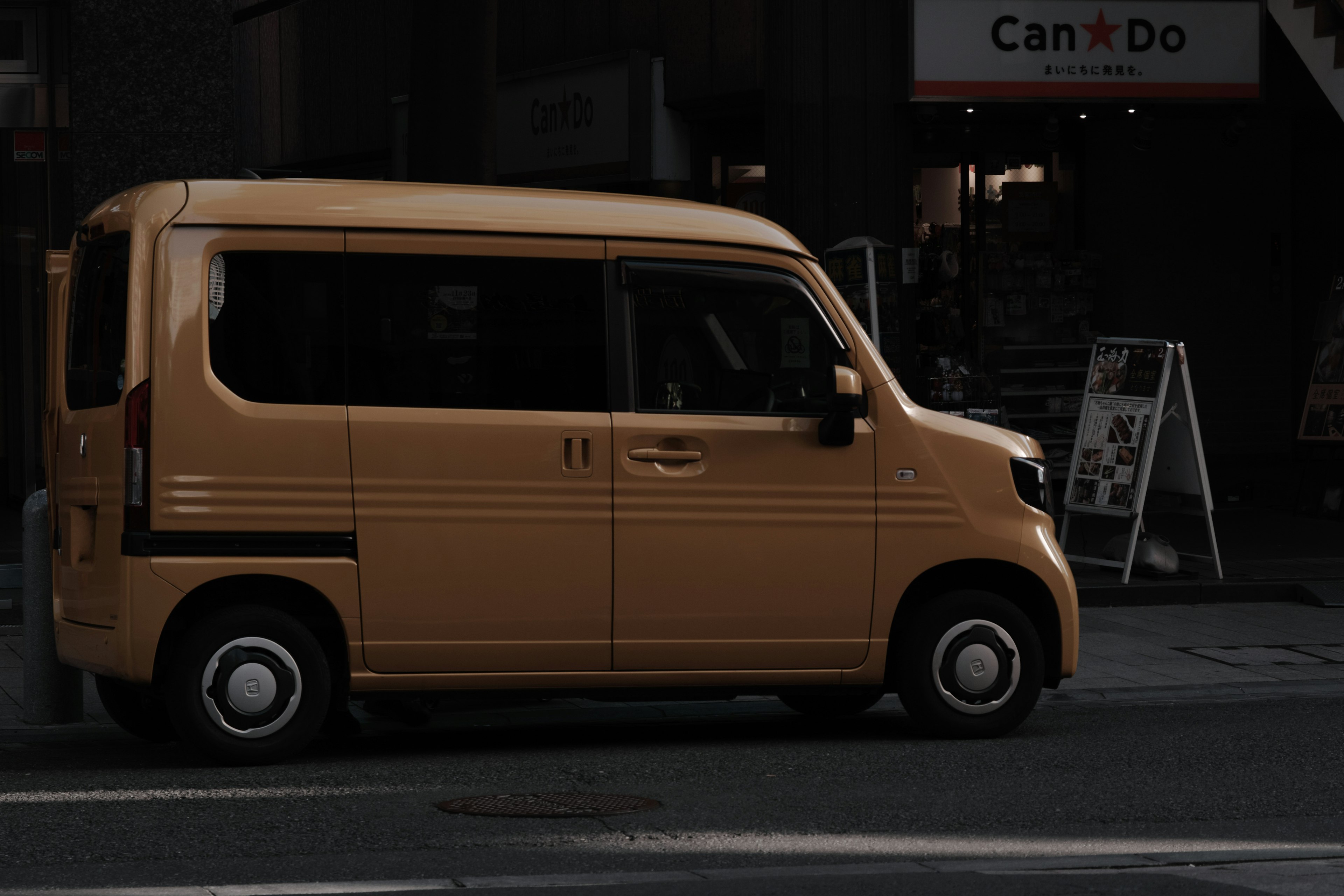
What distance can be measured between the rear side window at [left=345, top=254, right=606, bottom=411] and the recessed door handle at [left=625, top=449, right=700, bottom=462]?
245mm

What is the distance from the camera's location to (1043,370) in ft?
54.7

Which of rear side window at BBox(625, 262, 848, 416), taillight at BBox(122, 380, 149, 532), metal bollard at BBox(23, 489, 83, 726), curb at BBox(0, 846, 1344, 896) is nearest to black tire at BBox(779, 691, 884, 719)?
rear side window at BBox(625, 262, 848, 416)

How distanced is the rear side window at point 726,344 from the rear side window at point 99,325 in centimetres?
193

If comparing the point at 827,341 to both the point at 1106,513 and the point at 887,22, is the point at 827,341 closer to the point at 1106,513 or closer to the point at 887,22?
the point at 1106,513

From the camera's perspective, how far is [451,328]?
7000 millimetres

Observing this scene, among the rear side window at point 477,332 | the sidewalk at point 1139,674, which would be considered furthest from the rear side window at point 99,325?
the sidewalk at point 1139,674

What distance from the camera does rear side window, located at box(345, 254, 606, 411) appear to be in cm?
693

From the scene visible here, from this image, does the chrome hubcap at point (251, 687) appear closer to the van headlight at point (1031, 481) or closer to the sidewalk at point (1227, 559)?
the van headlight at point (1031, 481)

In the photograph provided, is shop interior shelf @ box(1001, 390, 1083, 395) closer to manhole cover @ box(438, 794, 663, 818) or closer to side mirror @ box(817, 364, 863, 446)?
side mirror @ box(817, 364, 863, 446)

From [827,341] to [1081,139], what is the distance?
1025cm

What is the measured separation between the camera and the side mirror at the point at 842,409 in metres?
7.06

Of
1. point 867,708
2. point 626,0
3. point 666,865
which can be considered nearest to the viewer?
point 666,865

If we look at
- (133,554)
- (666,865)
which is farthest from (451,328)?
(666,865)

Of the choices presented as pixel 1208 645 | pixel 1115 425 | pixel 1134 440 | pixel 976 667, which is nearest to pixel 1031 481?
pixel 976 667
